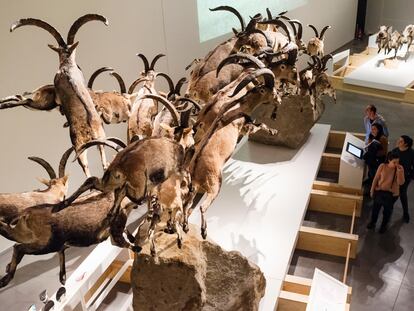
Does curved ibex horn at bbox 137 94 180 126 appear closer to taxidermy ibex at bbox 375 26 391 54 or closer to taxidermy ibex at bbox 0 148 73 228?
taxidermy ibex at bbox 0 148 73 228

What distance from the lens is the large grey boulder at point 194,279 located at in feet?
12.5

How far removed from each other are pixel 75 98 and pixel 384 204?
13.2 ft

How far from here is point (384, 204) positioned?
557cm

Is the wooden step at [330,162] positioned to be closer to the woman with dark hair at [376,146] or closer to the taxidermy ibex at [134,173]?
the woman with dark hair at [376,146]

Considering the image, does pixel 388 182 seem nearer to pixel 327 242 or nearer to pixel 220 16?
pixel 327 242

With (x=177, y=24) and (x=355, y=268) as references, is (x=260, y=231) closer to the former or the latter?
(x=355, y=268)

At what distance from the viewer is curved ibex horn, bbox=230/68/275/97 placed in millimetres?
3654

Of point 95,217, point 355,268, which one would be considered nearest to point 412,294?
point 355,268

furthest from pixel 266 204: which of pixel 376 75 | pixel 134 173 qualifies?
pixel 376 75

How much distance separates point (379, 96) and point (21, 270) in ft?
26.0

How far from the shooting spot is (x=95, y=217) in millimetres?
2773

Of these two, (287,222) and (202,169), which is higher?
(202,169)

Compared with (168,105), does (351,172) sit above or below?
below

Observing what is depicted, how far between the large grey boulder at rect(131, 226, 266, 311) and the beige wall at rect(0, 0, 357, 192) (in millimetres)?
2406
